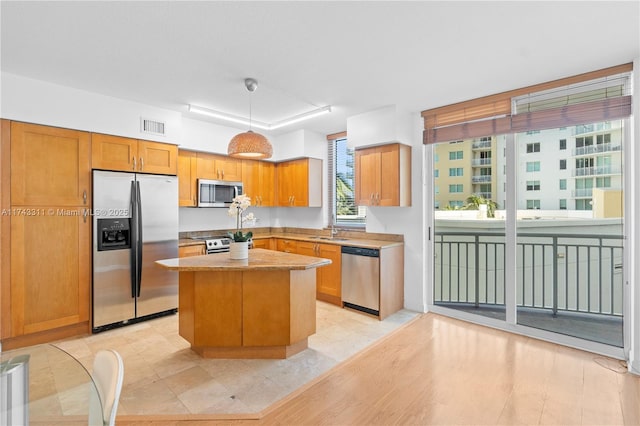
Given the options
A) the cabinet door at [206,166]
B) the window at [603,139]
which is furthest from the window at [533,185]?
the cabinet door at [206,166]

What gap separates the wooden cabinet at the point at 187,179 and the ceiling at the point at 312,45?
1019 mm

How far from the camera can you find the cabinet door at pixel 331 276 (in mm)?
4398

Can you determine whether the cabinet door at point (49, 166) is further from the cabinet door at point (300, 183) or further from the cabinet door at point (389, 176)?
the cabinet door at point (389, 176)

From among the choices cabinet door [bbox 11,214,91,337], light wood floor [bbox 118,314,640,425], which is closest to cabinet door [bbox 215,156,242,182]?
cabinet door [bbox 11,214,91,337]

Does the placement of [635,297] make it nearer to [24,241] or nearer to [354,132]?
[354,132]

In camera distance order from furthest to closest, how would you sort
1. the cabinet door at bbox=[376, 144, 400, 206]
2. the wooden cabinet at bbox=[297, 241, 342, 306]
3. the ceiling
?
the wooden cabinet at bbox=[297, 241, 342, 306]
the cabinet door at bbox=[376, 144, 400, 206]
the ceiling

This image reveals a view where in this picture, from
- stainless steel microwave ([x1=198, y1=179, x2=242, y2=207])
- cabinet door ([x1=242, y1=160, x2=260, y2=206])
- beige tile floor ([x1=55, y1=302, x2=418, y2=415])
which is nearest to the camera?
beige tile floor ([x1=55, y1=302, x2=418, y2=415])

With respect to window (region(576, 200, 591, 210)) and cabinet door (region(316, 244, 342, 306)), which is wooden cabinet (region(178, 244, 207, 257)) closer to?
cabinet door (region(316, 244, 342, 306))

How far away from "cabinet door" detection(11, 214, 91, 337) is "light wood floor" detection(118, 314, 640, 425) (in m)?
1.97

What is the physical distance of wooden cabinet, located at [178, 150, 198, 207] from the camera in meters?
4.45

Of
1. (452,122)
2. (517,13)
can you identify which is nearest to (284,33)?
(517,13)

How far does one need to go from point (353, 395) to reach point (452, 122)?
10.8 feet

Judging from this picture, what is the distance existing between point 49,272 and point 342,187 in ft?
13.1

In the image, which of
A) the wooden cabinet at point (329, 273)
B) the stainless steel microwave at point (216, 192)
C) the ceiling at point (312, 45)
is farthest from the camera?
the stainless steel microwave at point (216, 192)
